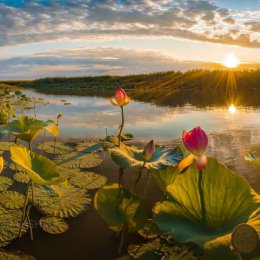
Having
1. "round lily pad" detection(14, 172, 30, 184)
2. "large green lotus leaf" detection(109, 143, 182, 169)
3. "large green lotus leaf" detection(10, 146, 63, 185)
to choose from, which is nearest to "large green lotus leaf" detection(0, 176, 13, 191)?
"round lily pad" detection(14, 172, 30, 184)

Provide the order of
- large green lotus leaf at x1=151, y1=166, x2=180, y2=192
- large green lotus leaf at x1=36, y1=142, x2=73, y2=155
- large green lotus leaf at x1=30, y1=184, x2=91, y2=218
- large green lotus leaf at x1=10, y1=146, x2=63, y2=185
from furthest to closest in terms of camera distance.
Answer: large green lotus leaf at x1=36, y1=142, x2=73, y2=155, large green lotus leaf at x1=30, y1=184, x2=91, y2=218, large green lotus leaf at x1=151, y1=166, x2=180, y2=192, large green lotus leaf at x1=10, y1=146, x2=63, y2=185

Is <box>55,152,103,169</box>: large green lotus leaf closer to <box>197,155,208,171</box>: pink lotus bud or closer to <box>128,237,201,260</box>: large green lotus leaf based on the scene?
<box>128,237,201,260</box>: large green lotus leaf

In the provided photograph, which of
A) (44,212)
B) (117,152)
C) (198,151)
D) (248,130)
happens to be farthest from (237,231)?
(248,130)

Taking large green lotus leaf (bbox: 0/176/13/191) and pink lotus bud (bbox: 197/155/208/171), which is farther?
large green lotus leaf (bbox: 0/176/13/191)

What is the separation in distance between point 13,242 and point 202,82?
18386 mm

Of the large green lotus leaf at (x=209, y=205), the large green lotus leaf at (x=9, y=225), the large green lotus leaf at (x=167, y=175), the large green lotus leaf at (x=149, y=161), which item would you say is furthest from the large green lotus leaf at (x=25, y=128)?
the large green lotus leaf at (x=209, y=205)

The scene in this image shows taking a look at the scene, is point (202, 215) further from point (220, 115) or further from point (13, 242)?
point (220, 115)

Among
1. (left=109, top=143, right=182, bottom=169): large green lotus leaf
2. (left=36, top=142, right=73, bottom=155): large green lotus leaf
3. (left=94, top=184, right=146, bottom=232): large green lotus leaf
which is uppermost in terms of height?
(left=109, top=143, right=182, bottom=169): large green lotus leaf

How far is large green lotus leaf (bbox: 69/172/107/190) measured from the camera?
356 cm

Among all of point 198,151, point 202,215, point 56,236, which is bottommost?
point 56,236

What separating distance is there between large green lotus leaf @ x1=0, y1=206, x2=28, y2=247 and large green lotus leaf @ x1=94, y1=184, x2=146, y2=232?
29.1 inches

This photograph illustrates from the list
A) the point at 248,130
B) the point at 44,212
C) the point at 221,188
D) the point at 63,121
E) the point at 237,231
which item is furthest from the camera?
the point at 63,121

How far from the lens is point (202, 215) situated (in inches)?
73.1

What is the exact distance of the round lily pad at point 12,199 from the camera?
3.04m
